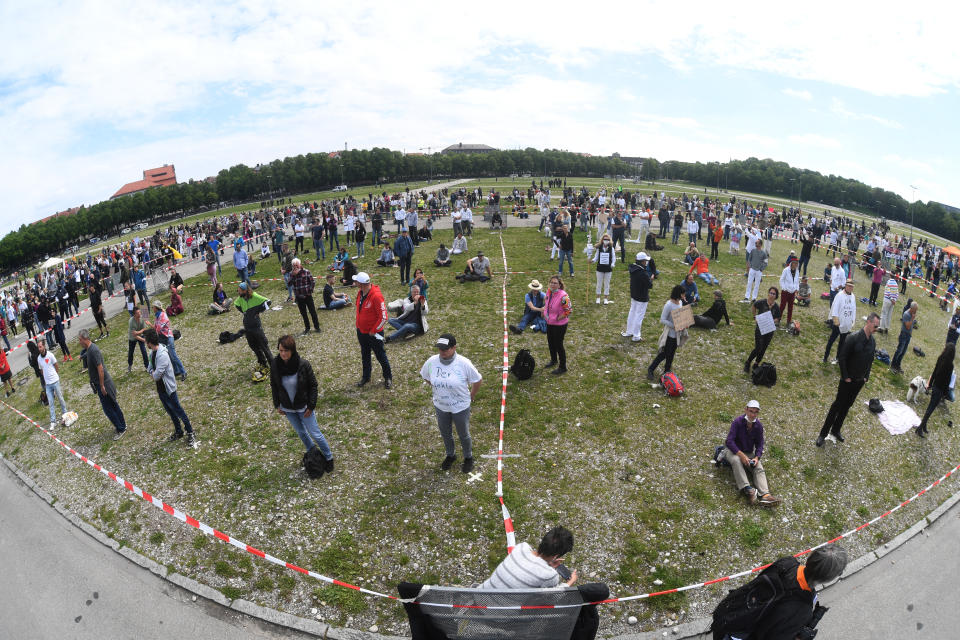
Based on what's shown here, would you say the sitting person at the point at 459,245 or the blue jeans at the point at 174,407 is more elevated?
the sitting person at the point at 459,245

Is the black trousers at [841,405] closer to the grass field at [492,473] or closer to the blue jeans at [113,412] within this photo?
the grass field at [492,473]

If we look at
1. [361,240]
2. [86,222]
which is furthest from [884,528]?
[86,222]

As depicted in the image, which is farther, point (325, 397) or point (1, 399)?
point (1, 399)

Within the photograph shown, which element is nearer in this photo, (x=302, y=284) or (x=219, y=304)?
(x=302, y=284)

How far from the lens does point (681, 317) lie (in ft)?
32.0

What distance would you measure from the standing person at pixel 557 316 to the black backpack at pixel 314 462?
5154 mm

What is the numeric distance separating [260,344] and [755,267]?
14.3m

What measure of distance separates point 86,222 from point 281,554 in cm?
10076

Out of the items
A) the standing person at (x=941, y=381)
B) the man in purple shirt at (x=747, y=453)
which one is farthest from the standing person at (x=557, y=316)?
the standing person at (x=941, y=381)

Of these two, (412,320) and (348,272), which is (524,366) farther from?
(348,272)

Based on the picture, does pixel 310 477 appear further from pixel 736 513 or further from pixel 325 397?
pixel 736 513

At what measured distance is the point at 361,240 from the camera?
77.2ft

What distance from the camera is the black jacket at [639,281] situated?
459 inches

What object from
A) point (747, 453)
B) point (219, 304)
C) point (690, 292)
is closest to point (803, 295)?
point (690, 292)
